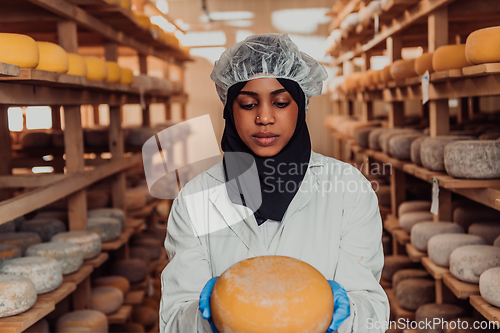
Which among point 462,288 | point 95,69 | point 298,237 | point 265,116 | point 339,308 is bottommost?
point 462,288

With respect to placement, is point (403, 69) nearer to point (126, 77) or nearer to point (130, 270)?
point (126, 77)

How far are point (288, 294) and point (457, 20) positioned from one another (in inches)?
131

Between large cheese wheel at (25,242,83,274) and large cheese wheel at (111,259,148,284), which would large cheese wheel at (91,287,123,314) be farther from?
large cheese wheel at (25,242,83,274)

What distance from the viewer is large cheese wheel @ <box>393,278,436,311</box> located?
9.54ft

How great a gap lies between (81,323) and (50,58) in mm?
1442

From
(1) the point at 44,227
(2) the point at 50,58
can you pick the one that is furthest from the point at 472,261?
(1) the point at 44,227

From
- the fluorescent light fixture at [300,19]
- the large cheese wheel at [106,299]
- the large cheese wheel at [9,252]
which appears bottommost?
the large cheese wheel at [106,299]

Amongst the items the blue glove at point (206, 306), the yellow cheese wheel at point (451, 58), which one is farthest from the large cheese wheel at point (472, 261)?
the blue glove at point (206, 306)

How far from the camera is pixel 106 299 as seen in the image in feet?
10.3

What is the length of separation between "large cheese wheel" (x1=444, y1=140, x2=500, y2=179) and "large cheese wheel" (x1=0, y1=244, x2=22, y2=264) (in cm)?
218

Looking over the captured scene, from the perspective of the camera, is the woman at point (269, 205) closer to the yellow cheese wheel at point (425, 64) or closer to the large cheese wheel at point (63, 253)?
the large cheese wheel at point (63, 253)

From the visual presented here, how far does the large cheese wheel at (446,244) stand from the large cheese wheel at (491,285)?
43cm

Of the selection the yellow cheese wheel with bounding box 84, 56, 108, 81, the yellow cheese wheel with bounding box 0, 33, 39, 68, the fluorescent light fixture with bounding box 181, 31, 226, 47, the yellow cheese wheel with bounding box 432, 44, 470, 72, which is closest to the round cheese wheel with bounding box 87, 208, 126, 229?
the yellow cheese wheel with bounding box 84, 56, 108, 81

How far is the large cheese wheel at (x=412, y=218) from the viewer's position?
3.12 m
